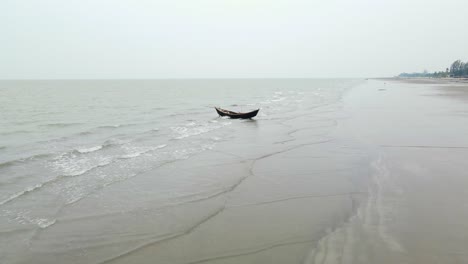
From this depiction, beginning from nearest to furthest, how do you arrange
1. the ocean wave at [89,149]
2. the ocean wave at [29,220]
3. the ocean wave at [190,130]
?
the ocean wave at [29,220] → the ocean wave at [89,149] → the ocean wave at [190,130]

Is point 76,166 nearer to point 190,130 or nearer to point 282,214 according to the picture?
point 282,214

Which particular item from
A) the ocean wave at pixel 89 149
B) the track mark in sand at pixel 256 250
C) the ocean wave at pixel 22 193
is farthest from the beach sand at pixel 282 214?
the ocean wave at pixel 89 149


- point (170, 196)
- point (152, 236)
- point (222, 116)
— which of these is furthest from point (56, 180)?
point (222, 116)

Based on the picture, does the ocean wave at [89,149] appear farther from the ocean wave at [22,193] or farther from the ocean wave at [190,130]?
the ocean wave at [22,193]

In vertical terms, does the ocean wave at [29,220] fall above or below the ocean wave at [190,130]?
below

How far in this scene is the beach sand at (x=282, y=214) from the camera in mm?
5711

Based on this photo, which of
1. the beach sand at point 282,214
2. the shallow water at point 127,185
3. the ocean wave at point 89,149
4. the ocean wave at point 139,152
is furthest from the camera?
the ocean wave at point 89,149

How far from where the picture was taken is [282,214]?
7.35m

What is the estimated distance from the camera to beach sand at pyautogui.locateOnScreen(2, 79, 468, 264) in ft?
18.7

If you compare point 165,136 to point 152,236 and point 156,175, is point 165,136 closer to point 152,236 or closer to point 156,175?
point 156,175

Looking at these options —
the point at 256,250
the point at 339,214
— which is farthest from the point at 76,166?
the point at 339,214

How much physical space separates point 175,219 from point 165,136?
12.7 m

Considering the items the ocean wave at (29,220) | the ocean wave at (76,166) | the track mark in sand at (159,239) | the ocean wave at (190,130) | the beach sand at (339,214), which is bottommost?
the track mark in sand at (159,239)

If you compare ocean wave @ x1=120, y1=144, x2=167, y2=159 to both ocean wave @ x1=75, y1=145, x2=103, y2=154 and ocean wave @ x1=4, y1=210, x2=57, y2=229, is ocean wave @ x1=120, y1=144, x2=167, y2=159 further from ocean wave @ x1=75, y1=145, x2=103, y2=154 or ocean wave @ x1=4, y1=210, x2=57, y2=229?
ocean wave @ x1=4, y1=210, x2=57, y2=229
